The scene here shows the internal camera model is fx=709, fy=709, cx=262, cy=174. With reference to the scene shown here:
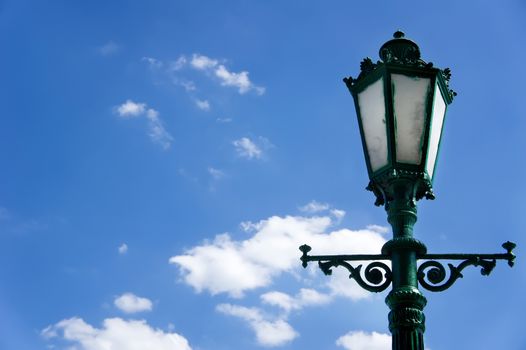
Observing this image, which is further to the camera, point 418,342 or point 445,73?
point 445,73

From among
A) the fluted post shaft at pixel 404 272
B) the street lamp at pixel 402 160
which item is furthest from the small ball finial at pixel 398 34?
the fluted post shaft at pixel 404 272

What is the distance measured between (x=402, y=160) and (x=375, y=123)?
0.31m

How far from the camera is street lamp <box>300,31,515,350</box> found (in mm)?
4336

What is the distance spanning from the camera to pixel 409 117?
4516mm

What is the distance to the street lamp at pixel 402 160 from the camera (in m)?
4.34

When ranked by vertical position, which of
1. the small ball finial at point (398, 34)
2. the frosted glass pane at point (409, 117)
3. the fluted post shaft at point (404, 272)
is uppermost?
the small ball finial at point (398, 34)

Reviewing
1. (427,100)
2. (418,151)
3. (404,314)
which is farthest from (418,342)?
(427,100)

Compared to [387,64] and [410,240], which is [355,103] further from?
[410,240]

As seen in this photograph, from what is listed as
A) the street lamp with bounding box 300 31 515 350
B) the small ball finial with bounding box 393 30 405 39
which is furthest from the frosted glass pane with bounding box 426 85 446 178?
the small ball finial with bounding box 393 30 405 39

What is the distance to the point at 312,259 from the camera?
181 inches

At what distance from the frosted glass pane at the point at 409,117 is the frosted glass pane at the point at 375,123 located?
93 millimetres

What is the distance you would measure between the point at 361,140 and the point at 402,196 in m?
0.49

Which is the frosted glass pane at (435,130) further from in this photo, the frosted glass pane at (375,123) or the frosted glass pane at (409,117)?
the frosted glass pane at (375,123)

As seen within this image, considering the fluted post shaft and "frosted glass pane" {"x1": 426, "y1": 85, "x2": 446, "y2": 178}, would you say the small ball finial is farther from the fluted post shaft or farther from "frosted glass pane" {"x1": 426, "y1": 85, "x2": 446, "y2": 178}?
the fluted post shaft
